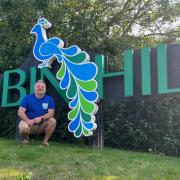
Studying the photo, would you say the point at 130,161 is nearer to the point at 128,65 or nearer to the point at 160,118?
the point at 128,65

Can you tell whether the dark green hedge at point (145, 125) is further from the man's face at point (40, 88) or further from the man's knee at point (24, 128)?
the man's knee at point (24, 128)

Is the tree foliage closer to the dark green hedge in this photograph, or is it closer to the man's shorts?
the dark green hedge

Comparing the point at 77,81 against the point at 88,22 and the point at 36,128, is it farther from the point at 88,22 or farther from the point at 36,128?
the point at 88,22

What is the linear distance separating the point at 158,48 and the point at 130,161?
2.57 metres

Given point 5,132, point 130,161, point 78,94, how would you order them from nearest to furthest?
point 130,161
point 78,94
point 5,132

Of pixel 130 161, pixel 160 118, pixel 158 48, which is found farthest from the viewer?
pixel 160 118

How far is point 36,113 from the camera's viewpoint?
347 inches

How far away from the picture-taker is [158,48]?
8414 millimetres

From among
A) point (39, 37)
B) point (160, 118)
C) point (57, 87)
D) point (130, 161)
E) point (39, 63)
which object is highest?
point (39, 37)

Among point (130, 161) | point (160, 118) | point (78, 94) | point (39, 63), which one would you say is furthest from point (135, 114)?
point (130, 161)

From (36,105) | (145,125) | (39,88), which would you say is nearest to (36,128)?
(36,105)

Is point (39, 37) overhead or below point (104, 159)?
overhead

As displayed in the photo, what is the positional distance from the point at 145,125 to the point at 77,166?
403cm

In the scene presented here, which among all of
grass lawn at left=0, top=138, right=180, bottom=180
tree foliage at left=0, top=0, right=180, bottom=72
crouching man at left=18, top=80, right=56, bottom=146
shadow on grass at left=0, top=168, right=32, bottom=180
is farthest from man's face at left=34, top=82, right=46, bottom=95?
tree foliage at left=0, top=0, right=180, bottom=72
